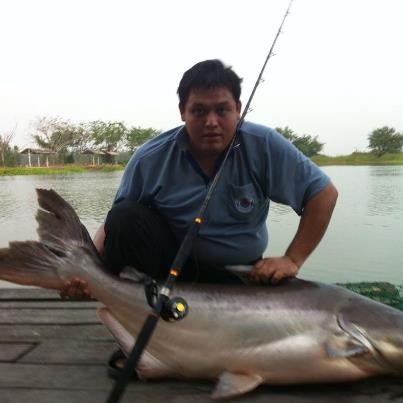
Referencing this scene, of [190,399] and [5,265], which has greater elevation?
[5,265]

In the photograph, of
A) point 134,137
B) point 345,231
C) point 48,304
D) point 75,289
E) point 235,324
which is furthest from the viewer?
point 134,137

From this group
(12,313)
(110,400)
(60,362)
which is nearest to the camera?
(110,400)

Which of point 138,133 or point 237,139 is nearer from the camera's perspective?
point 237,139

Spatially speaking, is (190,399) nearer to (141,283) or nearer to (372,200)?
(141,283)

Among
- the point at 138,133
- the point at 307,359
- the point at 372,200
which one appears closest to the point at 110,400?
the point at 307,359

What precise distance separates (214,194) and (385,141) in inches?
2910

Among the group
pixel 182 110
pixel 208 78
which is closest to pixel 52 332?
pixel 182 110

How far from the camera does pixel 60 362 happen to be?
7.68 ft

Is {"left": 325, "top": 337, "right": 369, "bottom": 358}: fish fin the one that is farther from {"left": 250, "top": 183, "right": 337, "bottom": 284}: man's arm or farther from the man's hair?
the man's hair

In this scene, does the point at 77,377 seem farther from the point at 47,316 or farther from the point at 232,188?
the point at 232,188

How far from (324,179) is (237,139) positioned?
53 centimetres

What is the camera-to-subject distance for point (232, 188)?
256cm

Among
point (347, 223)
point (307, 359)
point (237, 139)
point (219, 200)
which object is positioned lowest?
point (347, 223)

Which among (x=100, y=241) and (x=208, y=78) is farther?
(x=100, y=241)
